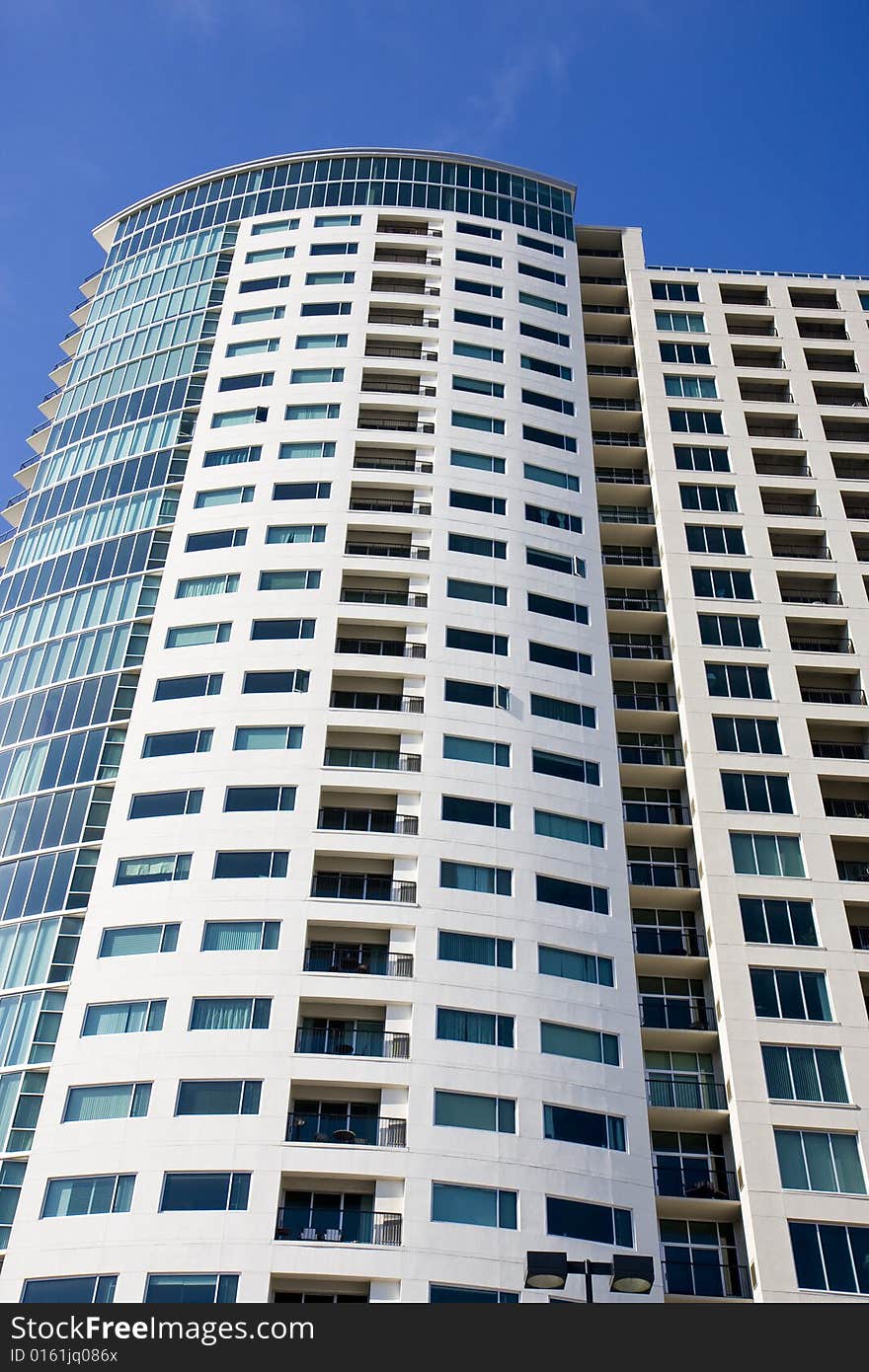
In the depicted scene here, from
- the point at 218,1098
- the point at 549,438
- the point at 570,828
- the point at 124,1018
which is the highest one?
the point at 549,438

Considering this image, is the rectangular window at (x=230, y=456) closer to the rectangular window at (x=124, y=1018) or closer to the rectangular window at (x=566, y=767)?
the rectangular window at (x=566, y=767)

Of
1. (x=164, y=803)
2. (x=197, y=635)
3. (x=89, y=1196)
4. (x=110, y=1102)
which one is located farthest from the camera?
(x=197, y=635)

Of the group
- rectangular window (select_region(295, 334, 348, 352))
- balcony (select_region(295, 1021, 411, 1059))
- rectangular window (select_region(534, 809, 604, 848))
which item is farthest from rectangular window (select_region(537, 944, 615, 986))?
rectangular window (select_region(295, 334, 348, 352))

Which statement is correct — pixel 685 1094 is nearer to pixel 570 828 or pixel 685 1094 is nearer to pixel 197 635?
pixel 570 828

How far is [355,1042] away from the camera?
4309 cm

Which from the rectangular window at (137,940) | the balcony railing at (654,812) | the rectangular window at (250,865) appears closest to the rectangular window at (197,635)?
the rectangular window at (250,865)

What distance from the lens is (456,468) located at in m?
58.7

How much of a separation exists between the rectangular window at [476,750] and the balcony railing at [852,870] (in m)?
14.4

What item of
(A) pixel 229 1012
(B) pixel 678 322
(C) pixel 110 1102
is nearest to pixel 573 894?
(A) pixel 229 1012

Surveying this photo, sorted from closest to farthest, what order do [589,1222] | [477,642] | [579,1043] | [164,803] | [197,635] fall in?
1. [589,1222]
2. [579,1043]
3. [164,803]
4. [197,635]
5. [477,642]

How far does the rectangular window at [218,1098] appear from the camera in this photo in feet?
133

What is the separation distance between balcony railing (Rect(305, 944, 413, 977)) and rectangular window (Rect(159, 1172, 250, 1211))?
743 centimetres

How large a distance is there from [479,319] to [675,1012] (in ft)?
118

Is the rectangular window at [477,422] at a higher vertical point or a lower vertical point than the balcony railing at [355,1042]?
higher
